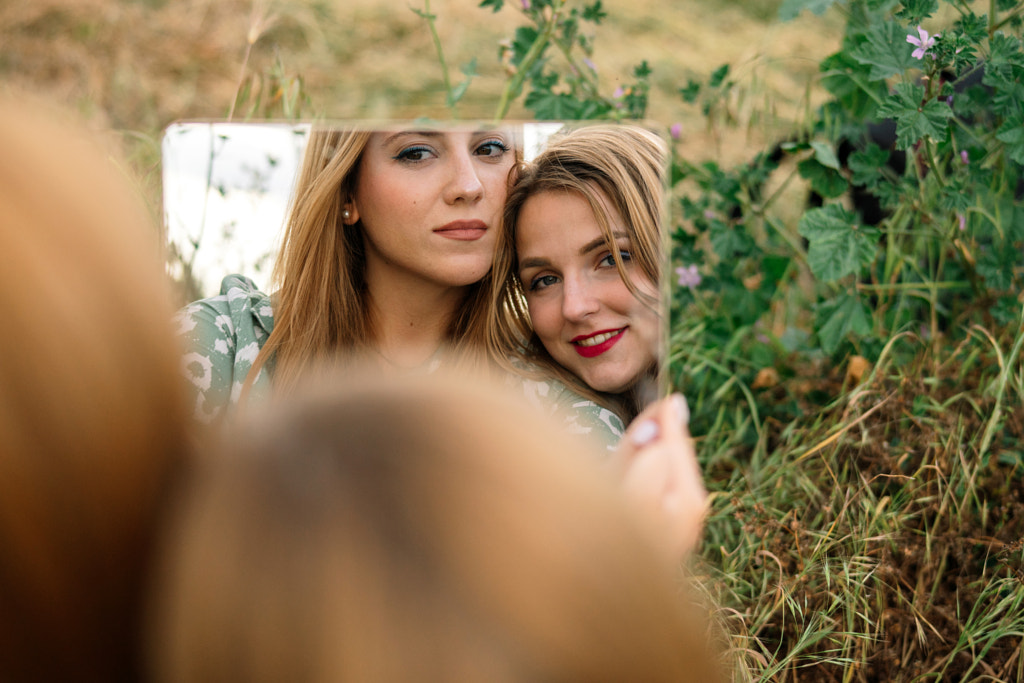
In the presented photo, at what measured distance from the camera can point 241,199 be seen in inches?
34.4

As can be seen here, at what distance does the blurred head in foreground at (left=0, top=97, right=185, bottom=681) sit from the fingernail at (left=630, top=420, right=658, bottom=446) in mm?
470

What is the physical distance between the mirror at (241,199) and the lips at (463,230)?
0.06 metres

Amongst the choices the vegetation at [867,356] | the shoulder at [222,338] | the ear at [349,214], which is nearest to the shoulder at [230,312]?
the shoulder at [222,338]

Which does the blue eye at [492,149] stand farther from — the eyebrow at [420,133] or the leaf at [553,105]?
the leaf at [553,105]

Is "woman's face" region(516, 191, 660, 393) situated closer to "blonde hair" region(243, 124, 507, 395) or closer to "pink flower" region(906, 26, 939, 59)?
"blonde hair" region(243, 124, 507, 395)

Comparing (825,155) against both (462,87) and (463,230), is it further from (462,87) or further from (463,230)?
(463,230)

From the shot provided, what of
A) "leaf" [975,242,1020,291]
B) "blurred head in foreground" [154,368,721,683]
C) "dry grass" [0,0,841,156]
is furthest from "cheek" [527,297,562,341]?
"dry grass" [0,0,841,156]

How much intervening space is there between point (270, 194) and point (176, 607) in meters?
0.53

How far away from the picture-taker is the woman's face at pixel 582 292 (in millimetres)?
862

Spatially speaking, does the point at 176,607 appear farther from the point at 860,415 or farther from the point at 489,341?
the point at 860,415

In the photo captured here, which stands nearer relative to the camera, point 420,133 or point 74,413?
Answer: point 74,413

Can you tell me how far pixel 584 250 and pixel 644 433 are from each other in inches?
7.6

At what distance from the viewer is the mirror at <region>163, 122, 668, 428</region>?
86cm

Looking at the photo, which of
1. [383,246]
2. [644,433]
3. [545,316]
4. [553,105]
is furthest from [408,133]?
[553,105]
